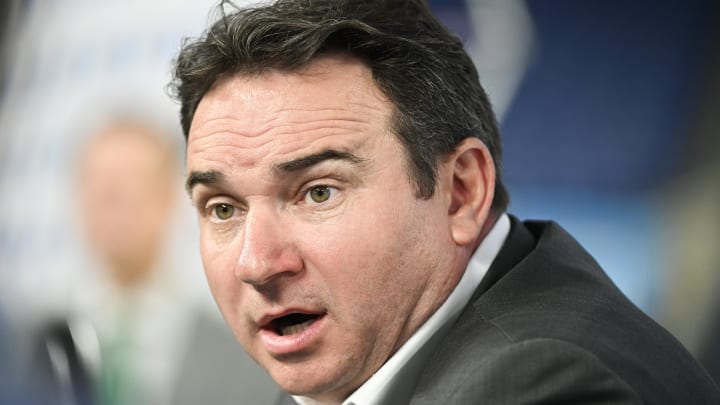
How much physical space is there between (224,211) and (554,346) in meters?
0.83

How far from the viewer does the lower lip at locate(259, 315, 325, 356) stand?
6.29 ft

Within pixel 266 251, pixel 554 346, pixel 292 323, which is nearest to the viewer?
pixel 554 346

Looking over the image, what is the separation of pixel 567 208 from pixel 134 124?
1.72m

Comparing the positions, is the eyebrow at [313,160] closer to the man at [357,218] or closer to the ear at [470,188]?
the man at [357,218]

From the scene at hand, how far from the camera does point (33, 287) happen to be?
12.4 feet

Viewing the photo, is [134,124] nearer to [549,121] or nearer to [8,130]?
[8,130]

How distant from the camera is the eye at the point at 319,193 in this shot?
1.92m

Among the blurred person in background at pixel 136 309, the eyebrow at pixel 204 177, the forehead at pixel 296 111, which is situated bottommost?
the blurred person in background at pixel 136 309

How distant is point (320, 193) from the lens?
6.32 ft

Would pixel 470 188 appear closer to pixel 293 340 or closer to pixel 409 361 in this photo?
pixel 409 361

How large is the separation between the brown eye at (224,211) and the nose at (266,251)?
13 cm

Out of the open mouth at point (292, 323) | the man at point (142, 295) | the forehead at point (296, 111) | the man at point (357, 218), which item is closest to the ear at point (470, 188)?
the man at point (357, 218)

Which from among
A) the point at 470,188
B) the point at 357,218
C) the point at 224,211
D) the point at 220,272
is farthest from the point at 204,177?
the point at 470,188

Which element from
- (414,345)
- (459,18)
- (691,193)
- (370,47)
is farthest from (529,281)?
(459,18)
